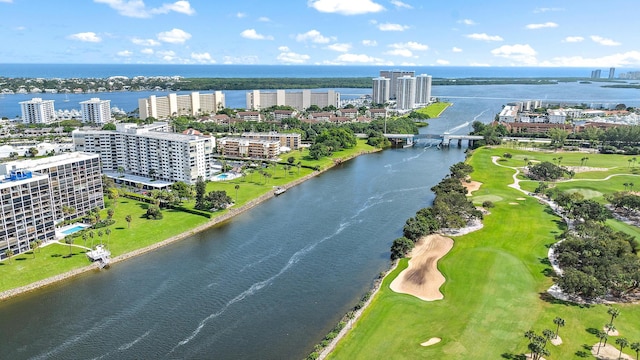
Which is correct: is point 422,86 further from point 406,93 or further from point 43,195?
point 43,195

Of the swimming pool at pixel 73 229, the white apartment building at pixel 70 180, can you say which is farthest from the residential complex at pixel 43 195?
the swimming pool at pixel 73 229

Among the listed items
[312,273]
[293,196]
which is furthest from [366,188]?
[312,273]

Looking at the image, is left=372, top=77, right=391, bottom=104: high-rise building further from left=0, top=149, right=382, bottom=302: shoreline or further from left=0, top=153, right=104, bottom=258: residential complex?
left=0, top=153, right=104, bottom=258: residential complex

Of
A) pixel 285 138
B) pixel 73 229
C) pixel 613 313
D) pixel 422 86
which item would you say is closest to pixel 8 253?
pixel 73 229

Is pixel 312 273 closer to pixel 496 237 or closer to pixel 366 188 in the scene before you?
pixel 496 237

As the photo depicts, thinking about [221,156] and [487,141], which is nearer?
[221,156]

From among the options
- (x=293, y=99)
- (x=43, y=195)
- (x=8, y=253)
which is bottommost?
(x=8, y=253)

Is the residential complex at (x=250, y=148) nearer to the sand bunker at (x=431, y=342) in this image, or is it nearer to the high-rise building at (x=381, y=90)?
the sand bunker at (x=431, y=342)
